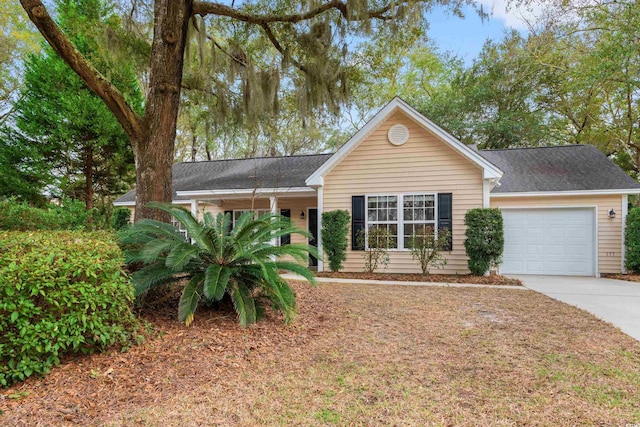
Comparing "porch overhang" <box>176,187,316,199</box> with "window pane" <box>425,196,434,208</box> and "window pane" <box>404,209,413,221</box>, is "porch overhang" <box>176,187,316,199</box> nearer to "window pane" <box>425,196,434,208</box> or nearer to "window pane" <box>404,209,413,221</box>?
"window pane" <box>404,209,413,221</box>

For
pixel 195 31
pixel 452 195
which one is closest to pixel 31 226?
pixel 195 31

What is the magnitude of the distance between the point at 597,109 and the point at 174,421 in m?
19.8

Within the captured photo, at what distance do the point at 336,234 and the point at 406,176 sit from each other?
2.34 meters

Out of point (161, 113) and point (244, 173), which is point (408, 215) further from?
point (161, 113)

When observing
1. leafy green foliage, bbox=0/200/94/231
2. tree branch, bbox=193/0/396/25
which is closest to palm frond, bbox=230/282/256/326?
leafy green foliage, bbox=0/200/94/231

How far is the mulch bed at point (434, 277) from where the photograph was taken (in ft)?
25.3

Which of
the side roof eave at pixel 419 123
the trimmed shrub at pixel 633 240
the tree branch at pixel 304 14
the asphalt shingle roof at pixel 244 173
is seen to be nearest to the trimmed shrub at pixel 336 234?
the side roof eave at pixel 419 123

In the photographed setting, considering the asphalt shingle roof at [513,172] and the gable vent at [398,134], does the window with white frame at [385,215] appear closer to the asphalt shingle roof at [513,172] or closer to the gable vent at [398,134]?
the gable vent at [398,134]

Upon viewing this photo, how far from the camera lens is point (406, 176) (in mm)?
9156

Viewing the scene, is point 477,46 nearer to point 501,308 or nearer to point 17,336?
point 501,308

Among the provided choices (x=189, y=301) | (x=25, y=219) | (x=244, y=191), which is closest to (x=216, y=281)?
(x=189, y=301)

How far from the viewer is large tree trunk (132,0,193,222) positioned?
4.64 meters

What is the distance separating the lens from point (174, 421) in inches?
86.8

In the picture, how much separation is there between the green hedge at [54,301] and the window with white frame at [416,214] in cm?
712
